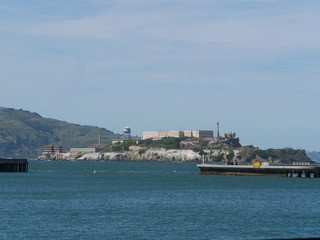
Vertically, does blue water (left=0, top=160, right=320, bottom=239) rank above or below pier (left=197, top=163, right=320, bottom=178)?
below

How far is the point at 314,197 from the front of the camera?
98312 mm

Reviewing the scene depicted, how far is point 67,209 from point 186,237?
23062 millimetres

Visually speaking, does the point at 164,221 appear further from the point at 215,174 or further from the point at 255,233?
the point at 215,174

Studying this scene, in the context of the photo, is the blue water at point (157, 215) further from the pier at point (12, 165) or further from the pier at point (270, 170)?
the pier at point (12, 165)

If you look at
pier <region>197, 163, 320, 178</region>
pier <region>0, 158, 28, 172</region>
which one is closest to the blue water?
pier <region>197, 163, 320, 178</region>

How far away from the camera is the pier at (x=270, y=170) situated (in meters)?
162

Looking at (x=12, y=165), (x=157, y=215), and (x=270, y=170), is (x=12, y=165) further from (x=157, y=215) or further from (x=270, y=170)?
(x=157, y=215)

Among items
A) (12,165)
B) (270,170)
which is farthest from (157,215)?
(12,165)

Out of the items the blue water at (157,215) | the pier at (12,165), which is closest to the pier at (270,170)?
the pier at (12,165)

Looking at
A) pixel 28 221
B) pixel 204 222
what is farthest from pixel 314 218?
pixel 28 221

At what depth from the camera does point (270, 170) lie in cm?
16475

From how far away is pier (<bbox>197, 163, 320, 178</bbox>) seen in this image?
162000 mm

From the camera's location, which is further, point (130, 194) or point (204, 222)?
point (130, 194)

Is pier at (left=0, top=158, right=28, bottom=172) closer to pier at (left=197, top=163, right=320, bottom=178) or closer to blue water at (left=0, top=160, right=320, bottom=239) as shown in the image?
pier at (left=197, top=163, right=320, bottom=178)
